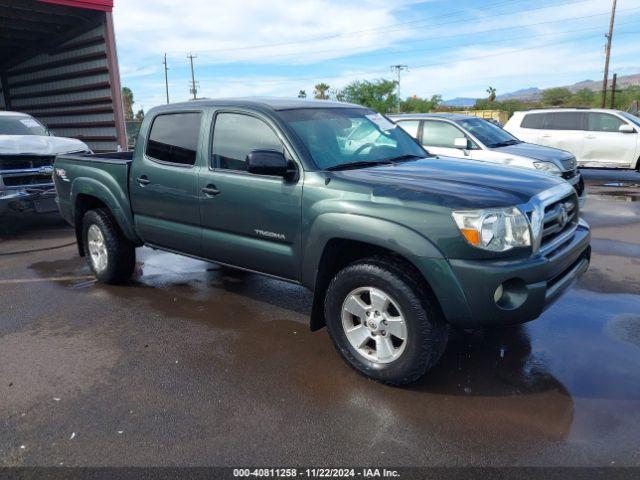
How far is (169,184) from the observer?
4578 millimetres

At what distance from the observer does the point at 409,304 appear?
319 centimetres

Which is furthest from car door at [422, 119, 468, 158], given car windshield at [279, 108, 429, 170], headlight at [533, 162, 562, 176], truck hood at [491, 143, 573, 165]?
car windshield at [279, 108, 429, 170]

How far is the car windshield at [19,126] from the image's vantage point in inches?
376

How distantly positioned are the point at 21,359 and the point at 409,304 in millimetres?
Answer: 2847

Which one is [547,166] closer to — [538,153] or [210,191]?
[538,153]

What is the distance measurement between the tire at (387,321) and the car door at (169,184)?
5.05 feet

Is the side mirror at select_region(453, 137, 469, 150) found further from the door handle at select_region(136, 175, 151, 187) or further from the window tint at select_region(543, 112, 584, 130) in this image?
the window tint at select_region(543, 112, 584, 130)

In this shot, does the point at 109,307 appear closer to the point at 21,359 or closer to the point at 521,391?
the point at 21,359

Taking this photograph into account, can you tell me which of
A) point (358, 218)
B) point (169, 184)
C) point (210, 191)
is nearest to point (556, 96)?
point (169, 184)

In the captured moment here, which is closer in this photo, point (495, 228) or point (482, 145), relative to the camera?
point (495, 228)

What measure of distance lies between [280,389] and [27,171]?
7.00m

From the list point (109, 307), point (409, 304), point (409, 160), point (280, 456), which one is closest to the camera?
point (280, 456)

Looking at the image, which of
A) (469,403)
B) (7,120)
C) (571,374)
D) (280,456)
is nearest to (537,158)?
(571,374)

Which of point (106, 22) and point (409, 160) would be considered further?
point (106, 22)
